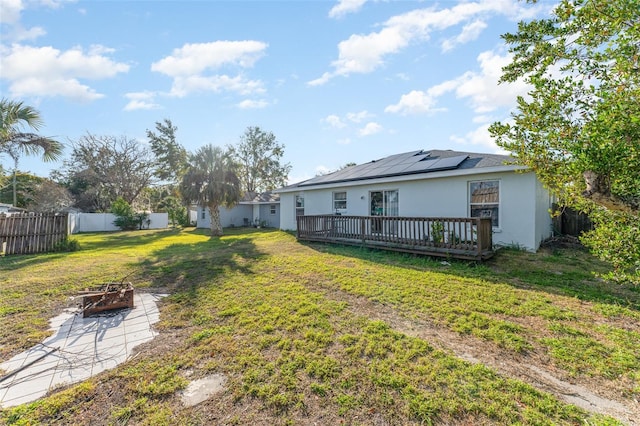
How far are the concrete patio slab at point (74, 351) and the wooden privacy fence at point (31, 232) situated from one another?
8.02m

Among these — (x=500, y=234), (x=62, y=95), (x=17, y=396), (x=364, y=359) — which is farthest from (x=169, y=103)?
(x=500, y=234)

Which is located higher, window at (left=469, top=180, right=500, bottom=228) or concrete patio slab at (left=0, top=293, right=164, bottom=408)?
window at (left=469, top=180, right=500, bottom=228)

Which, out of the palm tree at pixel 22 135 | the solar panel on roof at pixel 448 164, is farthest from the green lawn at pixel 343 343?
the palm tree at pixel 22 135

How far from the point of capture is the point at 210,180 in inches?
592

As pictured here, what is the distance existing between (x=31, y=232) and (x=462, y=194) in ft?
49.4

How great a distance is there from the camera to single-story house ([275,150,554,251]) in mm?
7579

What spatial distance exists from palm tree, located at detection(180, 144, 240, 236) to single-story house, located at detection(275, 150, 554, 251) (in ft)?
21.3

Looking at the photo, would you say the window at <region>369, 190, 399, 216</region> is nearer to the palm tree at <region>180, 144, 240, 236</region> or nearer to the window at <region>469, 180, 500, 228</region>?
the window at <region>469, 180, 500, 228</region>

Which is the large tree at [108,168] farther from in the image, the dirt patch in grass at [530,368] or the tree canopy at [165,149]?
the dirt patch in grass at [530,368]

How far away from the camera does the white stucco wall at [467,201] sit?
7.52m

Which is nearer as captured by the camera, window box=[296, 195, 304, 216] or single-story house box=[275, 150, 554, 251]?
single-story house box=[275, 150, 554, 251]

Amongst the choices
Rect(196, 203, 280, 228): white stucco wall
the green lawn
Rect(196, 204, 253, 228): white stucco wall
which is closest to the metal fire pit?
the green lawn

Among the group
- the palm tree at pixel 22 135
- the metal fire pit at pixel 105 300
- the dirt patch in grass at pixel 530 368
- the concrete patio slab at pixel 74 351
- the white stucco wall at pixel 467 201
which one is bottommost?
the concrete patio slab at pixel 74 351

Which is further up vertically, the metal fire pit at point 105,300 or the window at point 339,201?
the window at point 339,201
